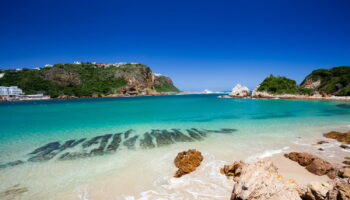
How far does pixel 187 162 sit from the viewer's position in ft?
23.5

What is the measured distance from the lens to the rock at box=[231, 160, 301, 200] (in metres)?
2.88

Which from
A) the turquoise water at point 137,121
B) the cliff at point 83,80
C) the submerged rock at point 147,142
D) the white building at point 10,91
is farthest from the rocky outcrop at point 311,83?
the white building at point 10,91

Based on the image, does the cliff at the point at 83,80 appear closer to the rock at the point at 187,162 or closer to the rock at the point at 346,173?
the rock at the point at 187,162

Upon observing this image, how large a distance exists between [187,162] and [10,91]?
123 metres

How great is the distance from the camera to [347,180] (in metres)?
2.81

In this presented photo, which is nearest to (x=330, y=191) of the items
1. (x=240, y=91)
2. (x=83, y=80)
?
(x=240, y=91)

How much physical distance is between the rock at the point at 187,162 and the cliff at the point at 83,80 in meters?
114

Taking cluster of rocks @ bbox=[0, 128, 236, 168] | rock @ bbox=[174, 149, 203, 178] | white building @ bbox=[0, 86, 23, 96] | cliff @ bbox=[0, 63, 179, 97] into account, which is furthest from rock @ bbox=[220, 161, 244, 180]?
white building @ bbox=[0, 86, 23, 96]

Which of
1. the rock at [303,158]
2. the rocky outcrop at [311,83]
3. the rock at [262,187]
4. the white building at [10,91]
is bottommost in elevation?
the rock at [303,158]

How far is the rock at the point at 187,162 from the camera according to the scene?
6564 mm

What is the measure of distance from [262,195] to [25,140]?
1575 centimetres

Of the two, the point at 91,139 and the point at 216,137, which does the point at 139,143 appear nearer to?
the point at 91,139

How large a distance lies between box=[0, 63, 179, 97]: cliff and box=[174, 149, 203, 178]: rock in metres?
114

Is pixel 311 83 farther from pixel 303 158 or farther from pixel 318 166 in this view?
pixel 318 166
